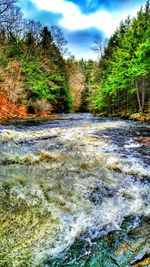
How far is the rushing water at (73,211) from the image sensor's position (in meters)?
2.71

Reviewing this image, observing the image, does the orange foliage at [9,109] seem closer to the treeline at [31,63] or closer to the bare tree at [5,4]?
the treeline at [31,63]

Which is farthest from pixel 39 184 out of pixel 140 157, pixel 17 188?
pixel 140 157

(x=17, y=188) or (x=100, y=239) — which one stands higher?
(x=17, y=188)

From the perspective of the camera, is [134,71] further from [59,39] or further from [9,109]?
[59,39]

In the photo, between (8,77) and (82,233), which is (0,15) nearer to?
(8,77)

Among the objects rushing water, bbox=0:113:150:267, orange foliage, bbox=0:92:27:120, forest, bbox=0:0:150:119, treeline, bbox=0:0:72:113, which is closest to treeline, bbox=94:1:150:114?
forest, bbox=0:0:150:119

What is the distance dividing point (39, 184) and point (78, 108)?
44.1 meters

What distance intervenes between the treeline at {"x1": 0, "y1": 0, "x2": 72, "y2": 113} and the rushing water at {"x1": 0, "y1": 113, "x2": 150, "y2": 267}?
754 inches

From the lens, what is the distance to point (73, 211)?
11.4ft

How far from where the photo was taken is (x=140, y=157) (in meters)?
6.48

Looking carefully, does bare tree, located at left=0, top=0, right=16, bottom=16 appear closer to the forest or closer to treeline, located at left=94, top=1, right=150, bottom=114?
the forest

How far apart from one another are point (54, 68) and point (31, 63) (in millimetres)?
6312

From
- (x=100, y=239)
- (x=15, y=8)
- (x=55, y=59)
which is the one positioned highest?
(x=15, y=8)

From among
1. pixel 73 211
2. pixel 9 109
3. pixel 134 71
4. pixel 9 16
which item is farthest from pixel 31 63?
pixel 73 211
